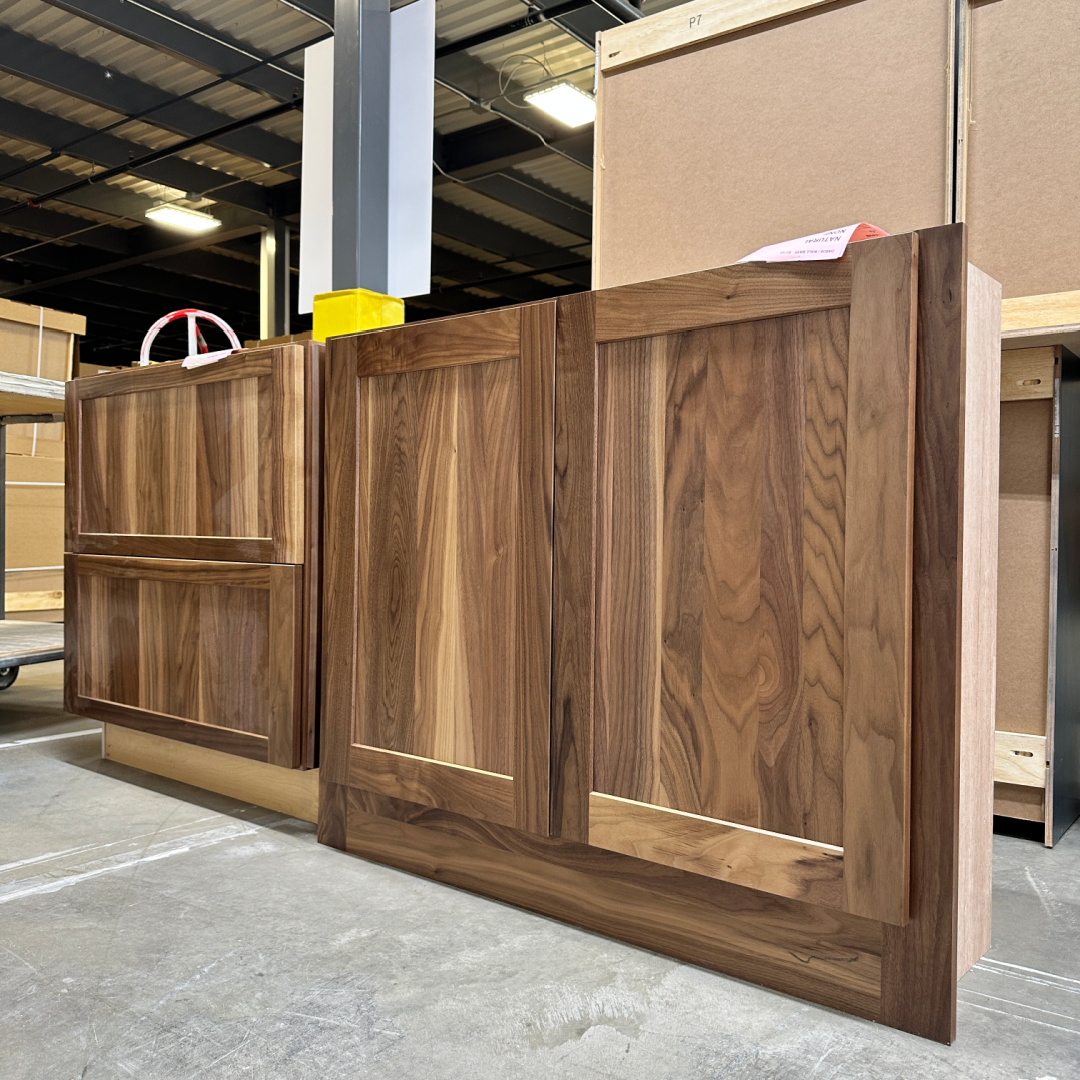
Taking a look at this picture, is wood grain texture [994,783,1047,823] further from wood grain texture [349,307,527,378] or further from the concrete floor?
wood grain texture [349,307,527,378]

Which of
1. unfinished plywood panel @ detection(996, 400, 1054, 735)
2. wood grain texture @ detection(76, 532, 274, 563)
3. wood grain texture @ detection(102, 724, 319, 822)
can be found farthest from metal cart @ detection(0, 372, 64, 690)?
unfinished plywood panel @ detection(996, 400, 1054, 735)

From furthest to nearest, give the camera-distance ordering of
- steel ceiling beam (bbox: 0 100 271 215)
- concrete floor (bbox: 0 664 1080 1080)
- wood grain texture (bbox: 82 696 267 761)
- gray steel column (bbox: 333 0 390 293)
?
steel ceiling beam (bbox: 0 100 271 215) → gray steel column (bbox: 333 0 390 293) → wood grain texture (bbox: 82 696 267 761) → concrete floor (bbox: 0 664 1080 1080)

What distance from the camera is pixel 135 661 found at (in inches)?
109

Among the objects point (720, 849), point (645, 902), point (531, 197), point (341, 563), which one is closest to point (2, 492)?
point (341, 563)

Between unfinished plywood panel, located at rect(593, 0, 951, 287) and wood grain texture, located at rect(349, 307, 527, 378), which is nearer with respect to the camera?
wood grain texture, located at rect(349, 307, 527, 378)

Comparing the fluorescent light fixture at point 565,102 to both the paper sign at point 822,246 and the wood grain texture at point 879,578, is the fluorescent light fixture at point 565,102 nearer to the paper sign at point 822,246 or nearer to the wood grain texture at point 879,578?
the paper sign at point 822,246

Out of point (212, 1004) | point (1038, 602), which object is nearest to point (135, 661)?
point (212, 1004)

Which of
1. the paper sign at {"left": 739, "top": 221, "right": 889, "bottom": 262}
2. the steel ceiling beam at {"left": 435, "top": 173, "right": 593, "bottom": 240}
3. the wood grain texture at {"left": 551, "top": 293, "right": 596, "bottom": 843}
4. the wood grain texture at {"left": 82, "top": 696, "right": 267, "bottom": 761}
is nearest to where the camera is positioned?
the paper sign at {"left": 739, "top": 221, "right": 889, "bottom": 262}

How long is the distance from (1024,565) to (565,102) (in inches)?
185

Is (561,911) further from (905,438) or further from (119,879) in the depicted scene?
(905,438)

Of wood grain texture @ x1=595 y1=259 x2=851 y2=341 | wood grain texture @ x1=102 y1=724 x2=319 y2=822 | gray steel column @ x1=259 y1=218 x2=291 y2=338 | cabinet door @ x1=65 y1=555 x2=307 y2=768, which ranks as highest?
gray steel column @ x1=259 y1=218 x2=291 y2=338

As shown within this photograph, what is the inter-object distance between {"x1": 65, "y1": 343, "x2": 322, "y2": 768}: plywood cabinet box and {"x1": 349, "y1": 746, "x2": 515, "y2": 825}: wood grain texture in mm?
222

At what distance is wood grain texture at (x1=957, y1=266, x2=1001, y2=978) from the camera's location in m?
1.50

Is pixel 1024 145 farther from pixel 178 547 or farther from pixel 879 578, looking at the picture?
pixel 178 547
